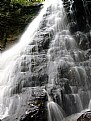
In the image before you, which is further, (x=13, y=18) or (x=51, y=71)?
(x=13, y=18)

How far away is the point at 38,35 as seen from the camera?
46.6 ft

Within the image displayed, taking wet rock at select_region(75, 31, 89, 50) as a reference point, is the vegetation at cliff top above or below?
above

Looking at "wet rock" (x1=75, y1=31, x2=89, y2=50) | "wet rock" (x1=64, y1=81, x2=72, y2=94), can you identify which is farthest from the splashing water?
"wet rock" (x1=75, y1=31, x2=89, y2=50)

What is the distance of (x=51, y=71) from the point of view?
1069 centimetres

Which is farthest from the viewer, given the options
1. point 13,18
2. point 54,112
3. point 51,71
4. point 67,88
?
point 13,18

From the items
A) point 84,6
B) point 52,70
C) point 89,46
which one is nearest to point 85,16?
point 84,6

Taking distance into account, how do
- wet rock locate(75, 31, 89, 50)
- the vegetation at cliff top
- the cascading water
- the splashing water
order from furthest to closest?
the vegetation at cliff top, wet rock locate(75, 31, 89, 50), the cascading water, the splashing water

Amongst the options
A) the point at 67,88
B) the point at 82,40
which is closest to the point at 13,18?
the point at 82,40

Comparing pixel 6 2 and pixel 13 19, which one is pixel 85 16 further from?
pixel 6 2

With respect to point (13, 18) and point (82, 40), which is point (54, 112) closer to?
point (82, 40)

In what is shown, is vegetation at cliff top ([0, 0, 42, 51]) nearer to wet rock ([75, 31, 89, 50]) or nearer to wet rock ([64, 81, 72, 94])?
wet rock ([75, 31, 89, 50])

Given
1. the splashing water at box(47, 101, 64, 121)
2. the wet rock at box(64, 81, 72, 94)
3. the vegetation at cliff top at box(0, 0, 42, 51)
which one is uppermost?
the vegetation at cliff top at box(0, 0, 42, 51)

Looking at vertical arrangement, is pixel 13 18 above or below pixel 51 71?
above

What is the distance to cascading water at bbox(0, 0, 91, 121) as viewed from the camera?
9.21 meters
